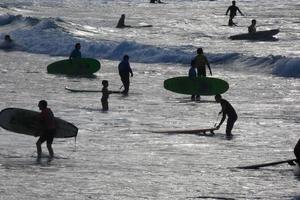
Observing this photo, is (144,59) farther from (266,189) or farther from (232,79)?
(266,189)

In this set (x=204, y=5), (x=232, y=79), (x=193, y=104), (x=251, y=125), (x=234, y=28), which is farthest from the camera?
(x=204, y=5)

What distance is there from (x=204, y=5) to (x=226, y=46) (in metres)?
33.3

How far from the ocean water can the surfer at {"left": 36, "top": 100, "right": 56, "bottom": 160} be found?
383mm

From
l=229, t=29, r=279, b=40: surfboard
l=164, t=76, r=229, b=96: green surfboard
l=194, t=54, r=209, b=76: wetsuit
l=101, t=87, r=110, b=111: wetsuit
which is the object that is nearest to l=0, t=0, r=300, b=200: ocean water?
l=101, t=87, r=110, b=111: wetsuit

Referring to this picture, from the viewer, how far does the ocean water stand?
1424 centimetres

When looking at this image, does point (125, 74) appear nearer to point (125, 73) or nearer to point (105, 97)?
point (125, 73)

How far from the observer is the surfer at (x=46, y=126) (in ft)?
52.3

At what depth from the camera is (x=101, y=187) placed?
14.0 metres

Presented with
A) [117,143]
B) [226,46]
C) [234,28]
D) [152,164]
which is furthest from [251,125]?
[234,28]

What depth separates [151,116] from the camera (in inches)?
Result: 857

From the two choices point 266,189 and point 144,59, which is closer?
point 266,189

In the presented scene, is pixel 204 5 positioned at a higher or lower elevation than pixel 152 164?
lower

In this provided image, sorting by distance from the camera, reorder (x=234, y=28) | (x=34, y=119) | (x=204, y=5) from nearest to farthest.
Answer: (x=34, y=119) → (x=234, y=28) → (x=204, y=5)

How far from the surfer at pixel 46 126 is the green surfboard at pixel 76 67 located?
1523 centimetres
